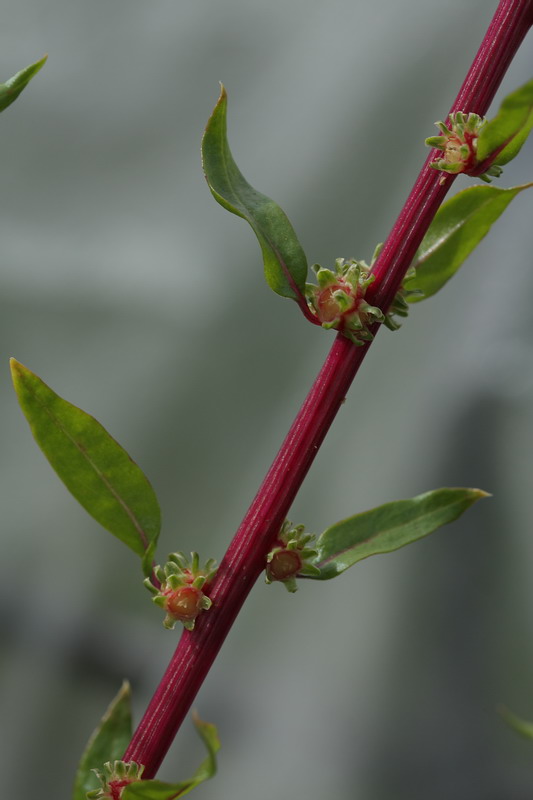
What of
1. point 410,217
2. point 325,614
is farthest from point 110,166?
point 410,217

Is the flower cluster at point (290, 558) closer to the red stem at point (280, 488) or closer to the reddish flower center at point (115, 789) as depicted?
the red stem at point (280, 488)

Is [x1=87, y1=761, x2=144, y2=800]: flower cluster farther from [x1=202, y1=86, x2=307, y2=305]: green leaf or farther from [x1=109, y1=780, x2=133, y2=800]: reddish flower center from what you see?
[x1=202, y1=86, x2=307, y2=305]: green leaf

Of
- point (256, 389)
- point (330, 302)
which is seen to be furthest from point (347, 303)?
point (256, 389)

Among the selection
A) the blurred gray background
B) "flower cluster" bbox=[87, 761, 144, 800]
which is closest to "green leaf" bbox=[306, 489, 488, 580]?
"flower cluster" bbox=[87, 761, 144, 800]

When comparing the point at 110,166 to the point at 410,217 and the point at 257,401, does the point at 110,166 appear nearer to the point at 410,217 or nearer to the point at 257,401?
the point at 257,401

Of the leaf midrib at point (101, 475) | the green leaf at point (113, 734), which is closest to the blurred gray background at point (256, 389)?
the green leaf at point (113, 734)

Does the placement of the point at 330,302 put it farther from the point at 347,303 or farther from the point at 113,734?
the point at 113,734
